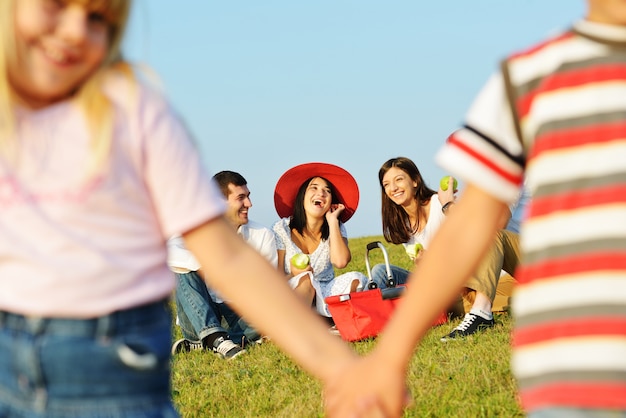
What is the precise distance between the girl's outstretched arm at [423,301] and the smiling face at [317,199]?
6.59 meters

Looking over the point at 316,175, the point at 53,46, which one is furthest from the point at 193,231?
the point at 316,175

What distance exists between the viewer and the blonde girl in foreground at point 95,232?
1.85 m

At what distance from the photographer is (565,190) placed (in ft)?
6.47

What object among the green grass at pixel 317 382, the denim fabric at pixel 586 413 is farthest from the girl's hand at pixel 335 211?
the denim fabric at pixel 586 413

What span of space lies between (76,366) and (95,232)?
25cm

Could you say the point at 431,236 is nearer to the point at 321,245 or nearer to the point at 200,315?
the point at 321,245

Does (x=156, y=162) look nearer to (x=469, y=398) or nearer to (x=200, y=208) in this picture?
(x=200, y=208)

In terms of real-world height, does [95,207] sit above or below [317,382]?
above

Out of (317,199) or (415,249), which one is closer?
(415,249)

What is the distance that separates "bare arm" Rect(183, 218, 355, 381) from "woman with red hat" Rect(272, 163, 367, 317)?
615 centimetres

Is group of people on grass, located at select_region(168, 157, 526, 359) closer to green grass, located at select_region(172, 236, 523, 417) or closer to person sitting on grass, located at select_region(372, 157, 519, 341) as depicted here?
person sitting on grass, located at select_region(372, 157, 519, 341)

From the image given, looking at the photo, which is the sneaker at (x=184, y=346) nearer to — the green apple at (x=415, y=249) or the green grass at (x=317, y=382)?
the green grass at (x=317, y=382)

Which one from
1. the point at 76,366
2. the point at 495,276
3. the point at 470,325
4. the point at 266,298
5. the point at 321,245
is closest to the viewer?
the point at 76,366

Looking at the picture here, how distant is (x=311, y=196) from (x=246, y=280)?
22.4 ft
